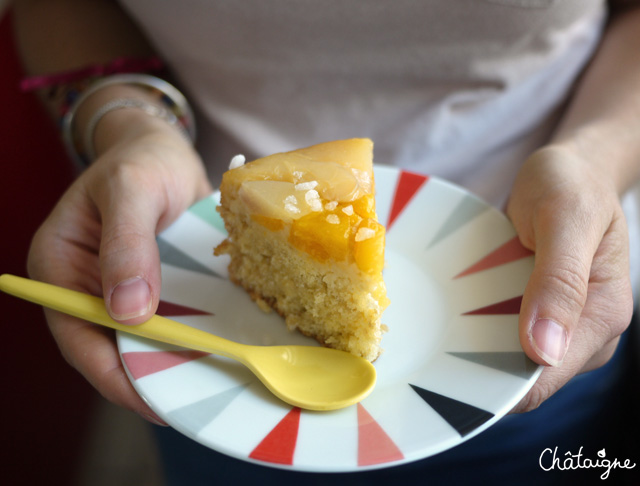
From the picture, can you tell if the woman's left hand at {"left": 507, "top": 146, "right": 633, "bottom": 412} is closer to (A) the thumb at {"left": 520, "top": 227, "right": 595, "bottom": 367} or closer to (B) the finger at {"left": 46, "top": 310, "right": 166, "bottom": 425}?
(A) the thumb at {"left": 520, "top": 227, "right": 595, "bottom": 367}

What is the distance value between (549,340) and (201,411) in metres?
0.58

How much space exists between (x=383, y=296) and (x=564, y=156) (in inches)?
21.5

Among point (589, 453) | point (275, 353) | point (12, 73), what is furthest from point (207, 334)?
point (12, 73)

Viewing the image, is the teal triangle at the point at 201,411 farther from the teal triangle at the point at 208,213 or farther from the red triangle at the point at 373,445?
the teal triangle at the point at 208,213

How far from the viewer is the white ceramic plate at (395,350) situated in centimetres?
84

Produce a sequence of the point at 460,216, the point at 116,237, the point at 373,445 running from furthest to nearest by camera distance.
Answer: the point at 460,216, the point at 116,237, the point at 373,445

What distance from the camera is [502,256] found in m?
1.16

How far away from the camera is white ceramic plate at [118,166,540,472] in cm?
84

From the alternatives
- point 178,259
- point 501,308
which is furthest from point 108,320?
point 501,308

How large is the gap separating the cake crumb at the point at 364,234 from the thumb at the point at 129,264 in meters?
0.39

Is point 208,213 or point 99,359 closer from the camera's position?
point 99,359

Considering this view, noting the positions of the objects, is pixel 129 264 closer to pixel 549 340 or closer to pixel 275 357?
pixel 275 357

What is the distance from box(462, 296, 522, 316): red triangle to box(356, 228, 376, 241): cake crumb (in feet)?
0.90

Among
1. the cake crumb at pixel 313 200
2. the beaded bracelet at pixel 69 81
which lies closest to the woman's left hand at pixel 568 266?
the cake crumb at pixel 313 200
